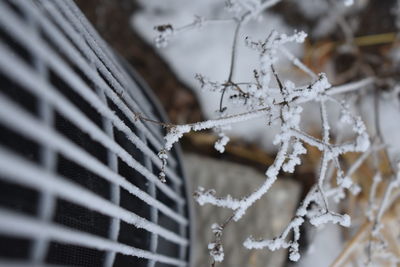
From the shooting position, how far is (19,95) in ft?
2.21

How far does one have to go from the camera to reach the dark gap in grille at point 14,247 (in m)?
0.61

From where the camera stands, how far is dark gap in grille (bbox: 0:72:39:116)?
66 cm

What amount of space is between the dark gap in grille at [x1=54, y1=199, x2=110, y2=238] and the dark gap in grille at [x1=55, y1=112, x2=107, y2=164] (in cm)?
11

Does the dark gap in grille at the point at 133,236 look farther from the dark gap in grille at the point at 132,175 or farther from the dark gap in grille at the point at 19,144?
the dark gap in grille at the point at 19,144

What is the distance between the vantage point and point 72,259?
33.9 inches

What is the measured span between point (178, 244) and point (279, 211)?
619 mm

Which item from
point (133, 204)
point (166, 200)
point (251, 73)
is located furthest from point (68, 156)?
point (251, 73)

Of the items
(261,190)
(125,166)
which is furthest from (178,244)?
(261,190)

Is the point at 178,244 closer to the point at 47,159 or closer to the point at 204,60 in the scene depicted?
the point at 47,159

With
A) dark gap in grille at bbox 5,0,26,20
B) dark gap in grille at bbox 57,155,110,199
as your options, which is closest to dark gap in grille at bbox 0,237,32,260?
dark gap in grille at bbox 57,155,110,199

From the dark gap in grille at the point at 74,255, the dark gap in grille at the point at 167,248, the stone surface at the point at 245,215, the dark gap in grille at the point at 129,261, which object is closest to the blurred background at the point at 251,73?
the stone surface at the point at 245,215

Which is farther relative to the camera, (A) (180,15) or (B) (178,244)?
(A) (180,15)

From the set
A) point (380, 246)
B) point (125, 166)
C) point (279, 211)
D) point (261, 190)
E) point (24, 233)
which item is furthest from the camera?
point (279, 211)

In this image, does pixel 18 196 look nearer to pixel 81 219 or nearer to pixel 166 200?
pixel 81 219
